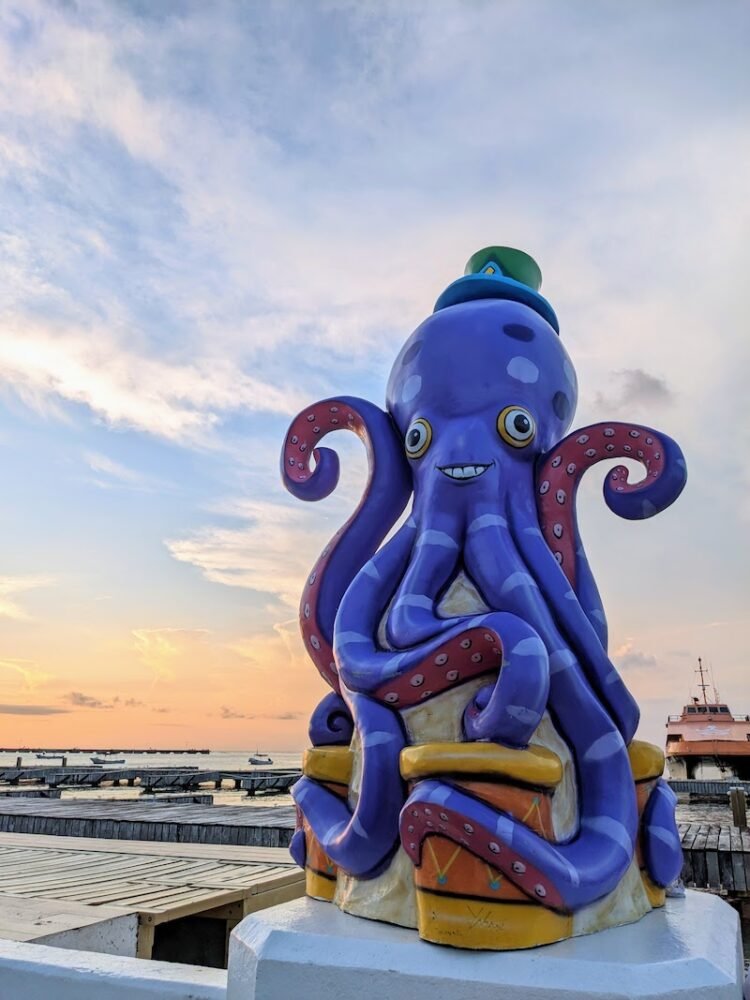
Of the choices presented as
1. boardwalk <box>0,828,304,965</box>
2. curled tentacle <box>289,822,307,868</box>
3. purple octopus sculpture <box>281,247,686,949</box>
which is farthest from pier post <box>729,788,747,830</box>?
curled tentacle <box>289,822,307,868</box>

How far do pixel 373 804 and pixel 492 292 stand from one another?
3313 mm

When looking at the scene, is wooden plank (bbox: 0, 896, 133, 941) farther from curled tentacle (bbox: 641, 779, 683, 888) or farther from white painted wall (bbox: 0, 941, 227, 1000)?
curled tentacle (bbox: 641, 779, 683, 888)

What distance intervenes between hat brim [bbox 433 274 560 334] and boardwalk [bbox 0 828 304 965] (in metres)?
5.26

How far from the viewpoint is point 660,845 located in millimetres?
4066

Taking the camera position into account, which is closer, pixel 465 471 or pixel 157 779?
pixel 465 471

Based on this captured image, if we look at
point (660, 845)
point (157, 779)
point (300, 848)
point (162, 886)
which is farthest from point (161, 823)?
point (157, 779)

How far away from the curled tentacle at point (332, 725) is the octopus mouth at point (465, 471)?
56.1 inches

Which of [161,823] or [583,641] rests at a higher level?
[583,641]

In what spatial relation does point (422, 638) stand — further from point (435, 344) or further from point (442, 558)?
point (435, 344)

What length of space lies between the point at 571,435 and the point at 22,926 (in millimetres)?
5155

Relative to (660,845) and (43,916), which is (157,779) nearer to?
(43,916)

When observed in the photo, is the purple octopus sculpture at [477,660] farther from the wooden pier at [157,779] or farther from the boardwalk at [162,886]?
the wooden pier at [157,779]

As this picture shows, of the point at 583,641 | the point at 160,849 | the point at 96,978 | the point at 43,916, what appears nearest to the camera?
the point at 96,978

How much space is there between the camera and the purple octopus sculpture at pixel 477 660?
3488mm
